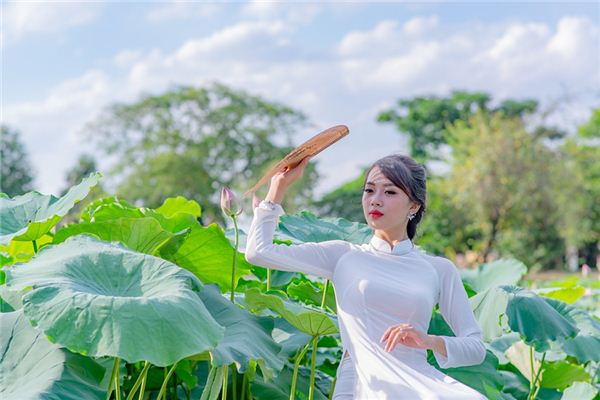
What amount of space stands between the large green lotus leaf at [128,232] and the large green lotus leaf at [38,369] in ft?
0.94

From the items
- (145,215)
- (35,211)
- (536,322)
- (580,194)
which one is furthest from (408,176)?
(580,194)

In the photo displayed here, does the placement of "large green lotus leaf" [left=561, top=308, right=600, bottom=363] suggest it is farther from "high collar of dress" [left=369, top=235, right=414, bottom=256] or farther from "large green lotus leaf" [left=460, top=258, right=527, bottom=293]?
"high collar of dress" [left=369, top=235, right=414, bottom=256]

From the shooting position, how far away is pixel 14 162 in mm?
26906

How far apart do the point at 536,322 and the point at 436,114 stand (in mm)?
29856

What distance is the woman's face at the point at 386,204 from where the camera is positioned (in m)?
2.13

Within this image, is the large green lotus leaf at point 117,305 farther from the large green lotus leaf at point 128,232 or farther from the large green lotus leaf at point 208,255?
the large green lotus leaf at point 208,255

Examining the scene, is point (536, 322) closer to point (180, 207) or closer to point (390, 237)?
point (390, 237)

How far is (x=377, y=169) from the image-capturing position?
2188 millimetres

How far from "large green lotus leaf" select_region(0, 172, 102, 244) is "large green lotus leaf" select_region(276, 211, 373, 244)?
616 millimetres

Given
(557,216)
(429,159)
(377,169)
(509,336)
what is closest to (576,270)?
(557,216)

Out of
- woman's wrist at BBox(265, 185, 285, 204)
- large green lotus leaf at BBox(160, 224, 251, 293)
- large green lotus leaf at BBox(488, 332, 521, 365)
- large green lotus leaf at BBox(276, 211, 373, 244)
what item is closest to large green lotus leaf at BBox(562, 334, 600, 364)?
large green lotus leaf at BBox(488, 332, 521, 365)

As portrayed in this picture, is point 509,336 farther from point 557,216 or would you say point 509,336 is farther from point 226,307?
point 557,216

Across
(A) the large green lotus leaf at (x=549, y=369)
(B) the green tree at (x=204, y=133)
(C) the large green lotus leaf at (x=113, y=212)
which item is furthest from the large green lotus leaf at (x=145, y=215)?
(B) the green tree at (x=204, y=133)

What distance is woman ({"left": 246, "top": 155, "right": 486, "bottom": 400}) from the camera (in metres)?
2.01
